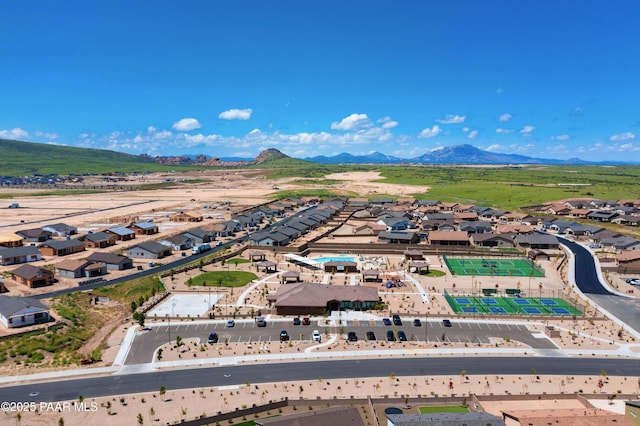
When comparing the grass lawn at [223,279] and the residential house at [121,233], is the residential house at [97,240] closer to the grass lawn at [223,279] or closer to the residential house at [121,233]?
the residential house at [121,233]

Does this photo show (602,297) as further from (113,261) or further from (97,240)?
(97,240)

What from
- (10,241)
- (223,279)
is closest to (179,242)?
(223,279)

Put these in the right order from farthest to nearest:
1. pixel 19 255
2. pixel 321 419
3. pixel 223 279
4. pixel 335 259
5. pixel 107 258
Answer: pixel 335 259 < pixel 19 255 < pixel 107 258 < pixel 223 279 < pixel 321 419

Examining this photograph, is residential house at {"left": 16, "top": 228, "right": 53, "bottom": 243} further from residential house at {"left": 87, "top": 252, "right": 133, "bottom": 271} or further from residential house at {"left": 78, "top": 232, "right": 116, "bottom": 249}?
residential house at {"left": 87, "top": 252, "right": 133, "bottom": 271}

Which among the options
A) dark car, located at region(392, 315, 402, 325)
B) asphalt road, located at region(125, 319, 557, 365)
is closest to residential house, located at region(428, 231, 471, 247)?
asphalt road, located at region(125, 319, 557, 365)

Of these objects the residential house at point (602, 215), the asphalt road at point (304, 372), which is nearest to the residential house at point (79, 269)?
the asphalt road at point (304, 372)

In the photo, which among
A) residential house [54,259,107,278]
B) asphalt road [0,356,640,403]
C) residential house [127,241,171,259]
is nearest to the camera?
asphalt road [0,356,640,403]

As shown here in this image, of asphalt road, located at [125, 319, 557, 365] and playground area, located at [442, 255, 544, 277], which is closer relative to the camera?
asphalt road, located at [125, 319, 557, 365]

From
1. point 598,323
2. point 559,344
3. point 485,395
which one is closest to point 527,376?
point 485,395
